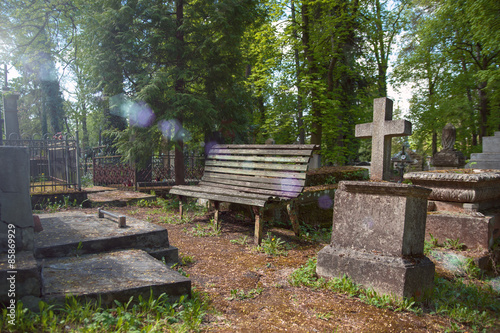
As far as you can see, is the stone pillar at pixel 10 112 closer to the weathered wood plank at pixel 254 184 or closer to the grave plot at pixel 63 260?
the weathered wood plank at pixel 254 184

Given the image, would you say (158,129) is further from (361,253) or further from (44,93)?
(44,93)

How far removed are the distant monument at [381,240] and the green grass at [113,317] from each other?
155 cm

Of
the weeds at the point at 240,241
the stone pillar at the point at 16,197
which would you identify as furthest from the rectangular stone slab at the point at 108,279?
the weeds at the point at 240,241

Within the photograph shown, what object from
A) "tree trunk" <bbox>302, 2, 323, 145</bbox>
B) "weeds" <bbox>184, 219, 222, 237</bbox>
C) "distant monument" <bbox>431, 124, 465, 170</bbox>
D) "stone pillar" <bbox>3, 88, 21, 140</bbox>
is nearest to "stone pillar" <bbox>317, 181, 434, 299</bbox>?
"weeds" <bbox>184, 219, 222, 237</bbox>

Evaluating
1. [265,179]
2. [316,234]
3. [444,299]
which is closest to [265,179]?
[265,179]

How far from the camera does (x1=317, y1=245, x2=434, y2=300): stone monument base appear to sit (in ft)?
9.36

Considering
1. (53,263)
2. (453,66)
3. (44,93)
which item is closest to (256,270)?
(53,263)

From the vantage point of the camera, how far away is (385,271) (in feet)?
9.61

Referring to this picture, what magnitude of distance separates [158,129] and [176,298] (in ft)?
17.9

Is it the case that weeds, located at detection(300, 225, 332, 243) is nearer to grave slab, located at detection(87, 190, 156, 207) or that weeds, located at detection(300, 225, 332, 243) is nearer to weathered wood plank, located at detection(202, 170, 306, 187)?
weathered wood plank, located at detection(202, 170, 306, 187)

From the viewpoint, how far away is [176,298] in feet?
8.37

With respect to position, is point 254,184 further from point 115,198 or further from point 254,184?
point 115,198

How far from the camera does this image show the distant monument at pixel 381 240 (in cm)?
292

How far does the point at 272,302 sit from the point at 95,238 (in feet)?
6.25
